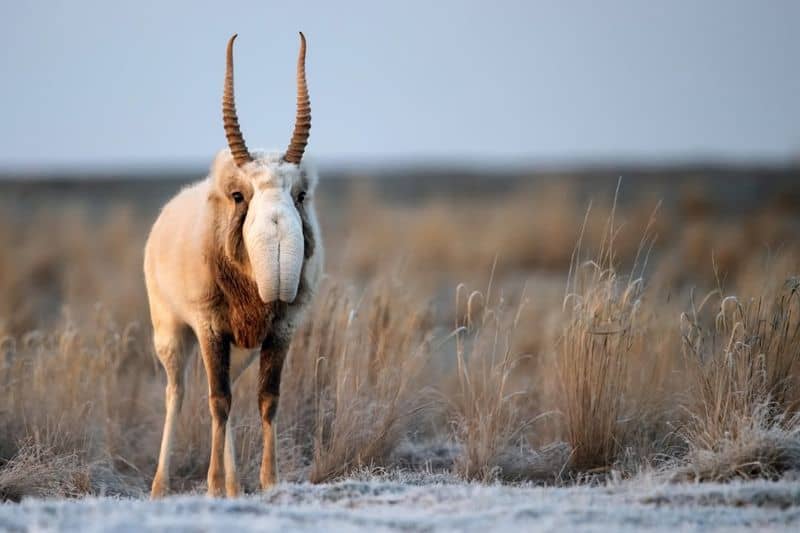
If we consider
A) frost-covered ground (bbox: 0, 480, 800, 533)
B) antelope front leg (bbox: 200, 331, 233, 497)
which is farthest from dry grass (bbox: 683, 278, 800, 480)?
antelope front leg (bbox: 200, 331, 233, 497)

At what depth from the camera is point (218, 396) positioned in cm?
583

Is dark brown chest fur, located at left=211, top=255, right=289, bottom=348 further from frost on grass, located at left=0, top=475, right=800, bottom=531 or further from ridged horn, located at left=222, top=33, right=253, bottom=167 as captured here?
frost on grass, located at left=0, top=475, right=800, bottom=531

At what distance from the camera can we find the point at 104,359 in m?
7.97

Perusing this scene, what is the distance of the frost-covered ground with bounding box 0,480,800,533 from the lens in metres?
4.16

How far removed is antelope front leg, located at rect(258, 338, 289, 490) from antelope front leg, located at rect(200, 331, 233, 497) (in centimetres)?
21

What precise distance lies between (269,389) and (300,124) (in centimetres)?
158

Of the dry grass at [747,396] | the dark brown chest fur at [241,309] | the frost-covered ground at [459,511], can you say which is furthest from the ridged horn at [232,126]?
the dry grass at [747,396]

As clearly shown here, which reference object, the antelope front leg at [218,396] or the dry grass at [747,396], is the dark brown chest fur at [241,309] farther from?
the dry grass at [747,396]

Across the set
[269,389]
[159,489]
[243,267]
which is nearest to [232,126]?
[243,267]

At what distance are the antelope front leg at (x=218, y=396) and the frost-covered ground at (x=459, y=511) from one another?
2.58ft

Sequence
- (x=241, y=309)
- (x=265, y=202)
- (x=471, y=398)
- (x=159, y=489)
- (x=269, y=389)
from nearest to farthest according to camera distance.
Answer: (x=265, y=202)
(x=241, y=309)
(x=269, y=389)
(x=159, y=489)
(x=471, y=398)

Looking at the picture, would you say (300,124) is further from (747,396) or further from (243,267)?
(747,396)

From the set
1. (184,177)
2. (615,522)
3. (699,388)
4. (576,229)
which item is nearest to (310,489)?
(615,522)

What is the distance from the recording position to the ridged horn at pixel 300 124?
575 cm
